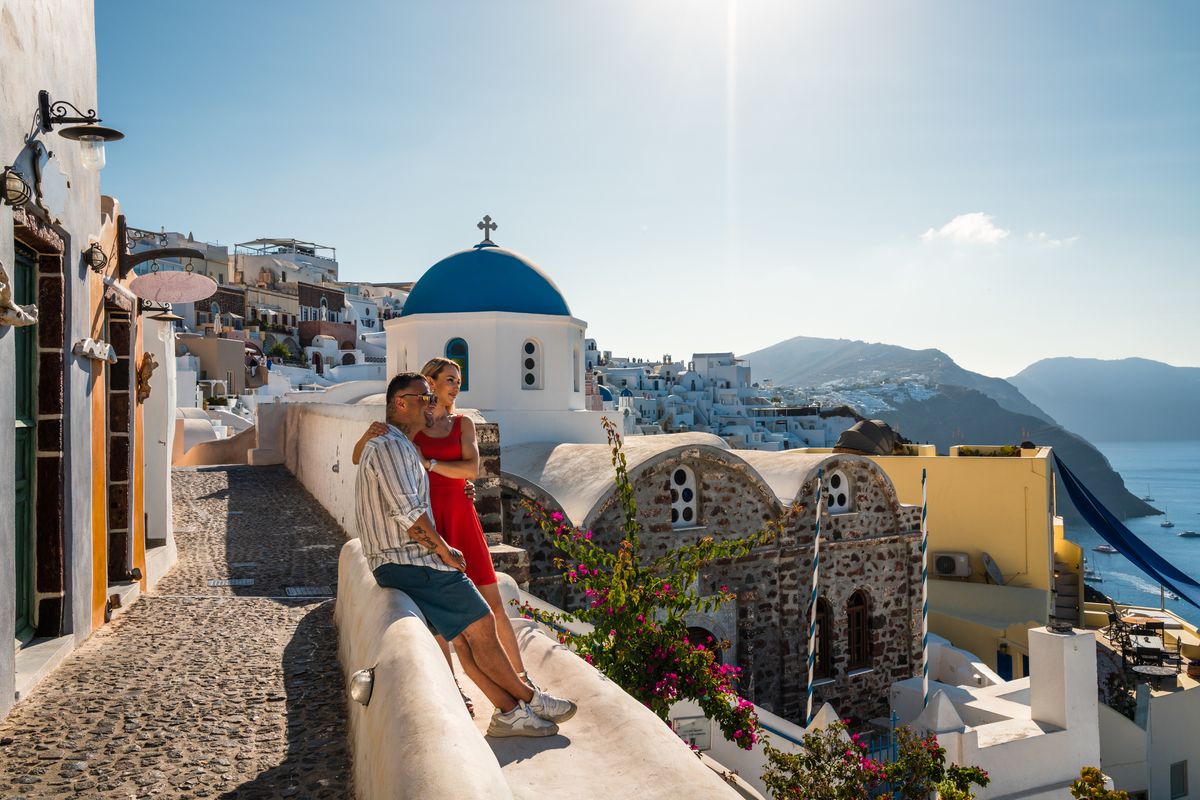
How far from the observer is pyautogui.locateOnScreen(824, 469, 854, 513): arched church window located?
1240 cm

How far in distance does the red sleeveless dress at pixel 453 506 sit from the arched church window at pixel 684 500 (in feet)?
24.7

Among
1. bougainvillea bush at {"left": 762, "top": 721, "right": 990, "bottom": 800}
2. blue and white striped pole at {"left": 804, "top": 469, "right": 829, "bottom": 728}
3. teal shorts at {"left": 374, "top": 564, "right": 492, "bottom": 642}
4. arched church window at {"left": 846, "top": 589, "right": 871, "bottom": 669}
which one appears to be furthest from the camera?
arched church window at {"left": 846, "top": 589, "right": 871, "bottom": 669}

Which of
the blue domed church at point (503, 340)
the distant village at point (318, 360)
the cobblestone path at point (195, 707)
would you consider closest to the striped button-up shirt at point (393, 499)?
the cobblestone path at point (195, 707)

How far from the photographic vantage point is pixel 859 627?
12.7 meters

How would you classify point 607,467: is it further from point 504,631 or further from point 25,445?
point 504,631

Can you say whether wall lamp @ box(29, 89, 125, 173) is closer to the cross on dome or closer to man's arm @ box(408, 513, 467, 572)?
man's arm @ box(408, 513, 467, 572)

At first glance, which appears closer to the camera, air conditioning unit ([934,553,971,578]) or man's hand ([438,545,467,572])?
man's hand ([438,545,467,572])

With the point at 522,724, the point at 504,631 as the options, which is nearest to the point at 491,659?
the point at 522,724

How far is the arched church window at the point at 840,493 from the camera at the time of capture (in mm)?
12398

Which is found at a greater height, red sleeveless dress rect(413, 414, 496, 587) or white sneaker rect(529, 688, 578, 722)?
red sleeveless dress rect(413, 414, 496, 587)

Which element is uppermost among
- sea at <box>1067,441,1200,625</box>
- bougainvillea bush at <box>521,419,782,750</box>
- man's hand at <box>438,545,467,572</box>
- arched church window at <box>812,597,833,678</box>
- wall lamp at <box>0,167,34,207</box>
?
wall lamp at <box>0,167,34,207</box>

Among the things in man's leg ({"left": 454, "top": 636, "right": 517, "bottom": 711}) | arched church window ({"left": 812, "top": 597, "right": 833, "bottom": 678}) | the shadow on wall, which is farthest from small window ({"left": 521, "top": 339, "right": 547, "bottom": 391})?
man's leg ({"left": 454, "top": 636, "right": 517, "bottom": 711})

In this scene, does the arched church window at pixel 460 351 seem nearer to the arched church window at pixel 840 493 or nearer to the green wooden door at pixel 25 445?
the arched church window at pixel 840 493

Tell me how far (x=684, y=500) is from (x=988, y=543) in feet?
28.5
